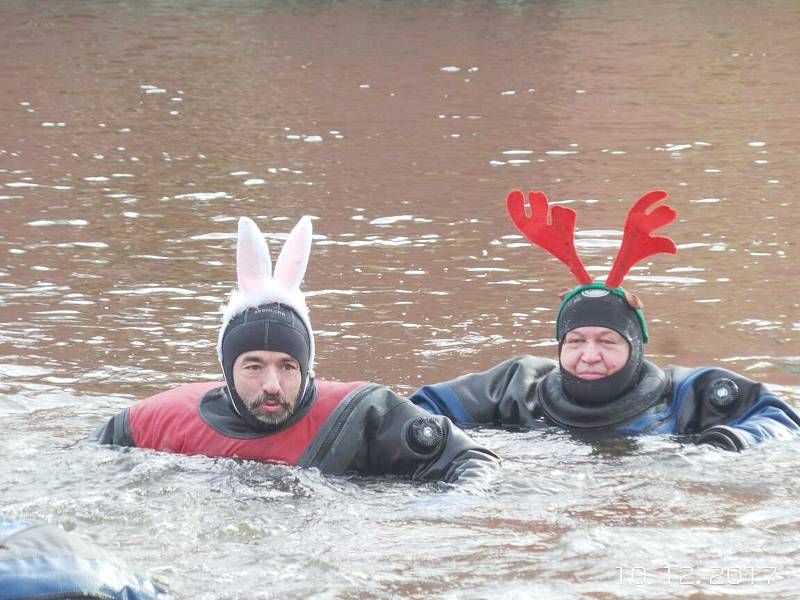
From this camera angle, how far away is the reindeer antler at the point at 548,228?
806cm

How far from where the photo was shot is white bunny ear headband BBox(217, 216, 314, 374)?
7137mm

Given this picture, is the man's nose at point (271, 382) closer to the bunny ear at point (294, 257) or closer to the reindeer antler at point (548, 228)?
the bunny ear at point (294, 257)

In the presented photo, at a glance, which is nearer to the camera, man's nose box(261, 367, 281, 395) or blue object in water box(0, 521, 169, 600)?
blue object in water box(0, 521, 169, 600)

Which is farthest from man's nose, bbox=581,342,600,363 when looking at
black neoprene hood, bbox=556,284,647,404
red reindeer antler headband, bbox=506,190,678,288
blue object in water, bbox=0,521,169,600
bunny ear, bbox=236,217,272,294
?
blue object in water, bbox=0,521,169,600

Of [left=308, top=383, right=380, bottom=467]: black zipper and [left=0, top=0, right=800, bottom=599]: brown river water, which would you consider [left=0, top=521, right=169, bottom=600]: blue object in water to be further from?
[left=308, top=383, right=380, bottom=467]: black zipper

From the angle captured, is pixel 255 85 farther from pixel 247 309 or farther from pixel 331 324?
pixel 247 309

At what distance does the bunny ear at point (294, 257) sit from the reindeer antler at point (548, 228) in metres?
1.36

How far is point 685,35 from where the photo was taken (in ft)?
80.8

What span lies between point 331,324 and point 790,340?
2951 millimetres

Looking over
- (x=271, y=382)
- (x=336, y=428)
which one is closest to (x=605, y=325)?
(x=336, y=428)

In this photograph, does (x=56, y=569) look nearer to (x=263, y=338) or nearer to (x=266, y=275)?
(x=263, y=338)

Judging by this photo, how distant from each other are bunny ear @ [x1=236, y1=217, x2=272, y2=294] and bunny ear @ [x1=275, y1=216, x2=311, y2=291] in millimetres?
68

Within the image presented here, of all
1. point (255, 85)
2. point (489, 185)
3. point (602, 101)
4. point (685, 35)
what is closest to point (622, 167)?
point (489, 185)

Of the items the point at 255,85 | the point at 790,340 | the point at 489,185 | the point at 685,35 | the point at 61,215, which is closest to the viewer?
the point at 790,340
